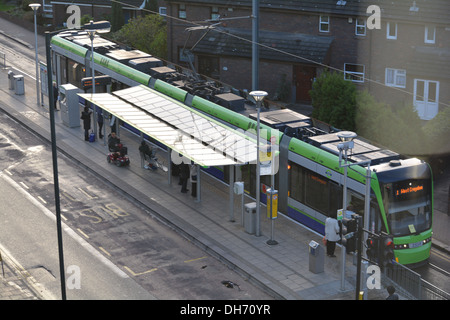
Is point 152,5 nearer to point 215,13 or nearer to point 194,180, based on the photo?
point 215,13

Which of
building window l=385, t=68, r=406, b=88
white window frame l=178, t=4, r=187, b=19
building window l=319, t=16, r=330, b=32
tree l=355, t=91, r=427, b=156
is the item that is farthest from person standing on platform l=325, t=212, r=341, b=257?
white window frame l=178, t=4, r=187, b=19

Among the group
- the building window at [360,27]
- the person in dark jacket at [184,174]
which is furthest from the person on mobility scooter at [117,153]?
the building window at [360,27]

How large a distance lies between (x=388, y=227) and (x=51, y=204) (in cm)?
1341

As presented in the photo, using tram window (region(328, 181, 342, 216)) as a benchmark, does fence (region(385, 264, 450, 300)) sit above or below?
below

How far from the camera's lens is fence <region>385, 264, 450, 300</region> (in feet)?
76.4

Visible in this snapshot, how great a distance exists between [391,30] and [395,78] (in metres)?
2.62

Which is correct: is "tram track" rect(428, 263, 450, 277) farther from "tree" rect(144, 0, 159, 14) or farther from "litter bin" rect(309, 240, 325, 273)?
"tree" rect(144, 0, 159, 14)

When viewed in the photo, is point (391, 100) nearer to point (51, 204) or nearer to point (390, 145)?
point (390, 145)

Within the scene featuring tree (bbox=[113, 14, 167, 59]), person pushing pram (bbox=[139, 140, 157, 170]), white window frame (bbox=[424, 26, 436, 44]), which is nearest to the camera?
person pushing pram (bbox=[139, 140, 157, 170])

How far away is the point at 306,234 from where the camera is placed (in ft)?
94.5

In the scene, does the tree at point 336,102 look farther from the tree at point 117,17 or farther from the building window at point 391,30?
the tree at point 117,17

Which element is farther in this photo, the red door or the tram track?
the red door

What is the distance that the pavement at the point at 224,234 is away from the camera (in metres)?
25.0
